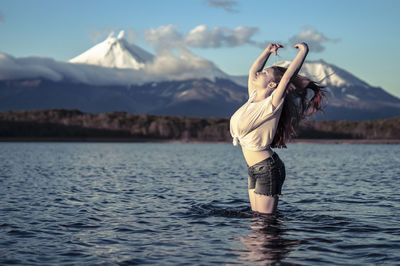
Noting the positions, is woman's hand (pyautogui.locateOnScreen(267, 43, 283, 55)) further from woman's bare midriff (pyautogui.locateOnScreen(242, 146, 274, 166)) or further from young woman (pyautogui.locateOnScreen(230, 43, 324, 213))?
woman's bare midriff (pyautogui.locateOnScreen(242, 146, 274, 166))

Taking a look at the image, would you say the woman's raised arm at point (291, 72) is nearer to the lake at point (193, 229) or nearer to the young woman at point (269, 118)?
the young woman at point (269, 118)

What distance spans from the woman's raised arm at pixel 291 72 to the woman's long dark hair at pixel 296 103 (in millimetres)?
426

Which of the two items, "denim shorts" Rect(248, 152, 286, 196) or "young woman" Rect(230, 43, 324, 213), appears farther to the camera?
"denim shorts" Rect(248, 152, 286, 196)

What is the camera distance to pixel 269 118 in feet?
29.2

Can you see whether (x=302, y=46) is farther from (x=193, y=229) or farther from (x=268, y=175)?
(x=193, y=229)

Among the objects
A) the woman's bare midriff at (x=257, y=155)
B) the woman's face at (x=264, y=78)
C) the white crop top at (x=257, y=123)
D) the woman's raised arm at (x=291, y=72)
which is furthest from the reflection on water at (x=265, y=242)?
the woman's face at (x=264, y=78)

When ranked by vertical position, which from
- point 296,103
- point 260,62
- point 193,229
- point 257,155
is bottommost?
point 193,229

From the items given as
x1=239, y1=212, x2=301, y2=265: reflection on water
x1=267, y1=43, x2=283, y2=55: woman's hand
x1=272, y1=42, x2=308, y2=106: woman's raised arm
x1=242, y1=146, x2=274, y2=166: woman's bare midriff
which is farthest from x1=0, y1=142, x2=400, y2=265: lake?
x1=267, y1=43, x2=283, y2=55: woman's hand

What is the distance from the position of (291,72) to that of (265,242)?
322 centimetres

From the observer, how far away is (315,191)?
19.4 m

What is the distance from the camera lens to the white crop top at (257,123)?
8.80 meters

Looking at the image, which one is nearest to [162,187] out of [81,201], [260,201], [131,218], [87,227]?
[81,201]

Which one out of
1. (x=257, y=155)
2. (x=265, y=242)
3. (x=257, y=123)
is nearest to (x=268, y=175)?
(x=257, y=155)

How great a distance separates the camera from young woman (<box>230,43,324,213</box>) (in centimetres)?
886
